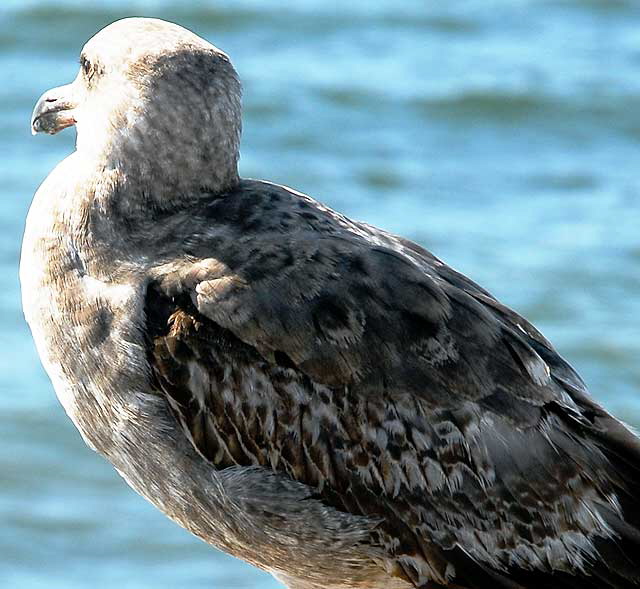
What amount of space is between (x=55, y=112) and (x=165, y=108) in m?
0.59

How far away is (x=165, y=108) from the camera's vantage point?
16.5ft

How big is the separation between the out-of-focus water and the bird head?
4.09m

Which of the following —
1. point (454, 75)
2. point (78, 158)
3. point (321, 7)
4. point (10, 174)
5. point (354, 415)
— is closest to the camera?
point (354, 415)

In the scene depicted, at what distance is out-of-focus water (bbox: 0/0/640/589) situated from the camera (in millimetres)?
9328

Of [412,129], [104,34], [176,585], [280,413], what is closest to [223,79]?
[104,34]

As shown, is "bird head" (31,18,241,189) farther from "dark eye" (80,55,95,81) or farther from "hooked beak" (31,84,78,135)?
"hooked beak" (31,84,78,135)

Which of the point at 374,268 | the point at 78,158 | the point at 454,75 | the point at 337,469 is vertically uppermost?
the point at 454,75

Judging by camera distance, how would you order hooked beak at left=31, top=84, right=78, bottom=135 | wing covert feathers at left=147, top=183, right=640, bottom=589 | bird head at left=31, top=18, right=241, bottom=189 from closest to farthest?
wing covert feathers at left=147, top=183, right=640, bottom=589 → bird head at left=31, top=18, right=241, bottom=189 → hooked beak at left=31, top=84, right=78, bottom=135

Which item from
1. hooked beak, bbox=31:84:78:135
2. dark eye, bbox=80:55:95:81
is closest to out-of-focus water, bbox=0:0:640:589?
hooked beak, bbox=31:84:78:135

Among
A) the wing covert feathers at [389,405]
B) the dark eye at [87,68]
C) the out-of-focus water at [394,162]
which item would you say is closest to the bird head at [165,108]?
the dark eye at [87,68]

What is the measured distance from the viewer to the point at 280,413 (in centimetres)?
489

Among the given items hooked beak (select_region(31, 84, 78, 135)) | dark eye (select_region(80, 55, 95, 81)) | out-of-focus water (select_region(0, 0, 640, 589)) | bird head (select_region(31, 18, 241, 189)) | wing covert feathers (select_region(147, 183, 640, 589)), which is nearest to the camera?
wing covert feathers (select_region(147, 183, 640, 589))

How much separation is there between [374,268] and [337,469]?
61 centimetres

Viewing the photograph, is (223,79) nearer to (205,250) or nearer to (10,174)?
(205,250)
